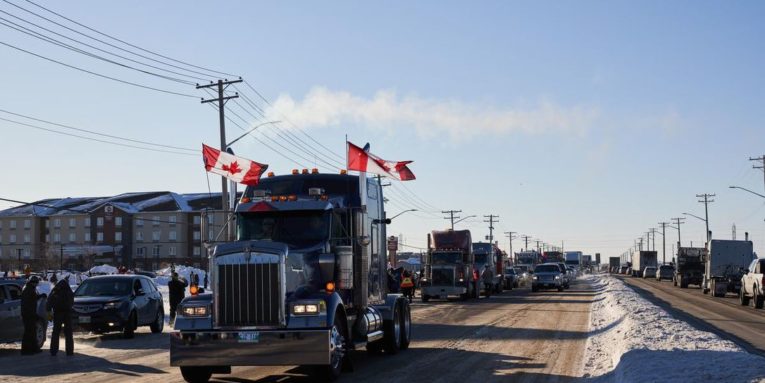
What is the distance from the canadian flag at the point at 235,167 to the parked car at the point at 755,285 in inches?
1071

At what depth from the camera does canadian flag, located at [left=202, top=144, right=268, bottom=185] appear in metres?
17.0

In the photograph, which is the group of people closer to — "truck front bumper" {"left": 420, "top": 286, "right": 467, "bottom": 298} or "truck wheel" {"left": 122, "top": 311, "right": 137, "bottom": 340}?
"truck wheel" {"left": 122, "top": 311, "right": 137, "bottom": 340}

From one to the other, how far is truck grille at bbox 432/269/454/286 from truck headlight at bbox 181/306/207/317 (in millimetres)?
34554

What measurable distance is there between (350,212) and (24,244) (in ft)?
454

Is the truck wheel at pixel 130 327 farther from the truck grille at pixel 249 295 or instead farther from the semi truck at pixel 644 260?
the semi truck at pixel 644 260

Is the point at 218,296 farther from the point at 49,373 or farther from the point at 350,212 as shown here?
the point at 49,373

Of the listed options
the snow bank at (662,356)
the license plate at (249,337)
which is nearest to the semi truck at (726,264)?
the snow bank at (662,356)

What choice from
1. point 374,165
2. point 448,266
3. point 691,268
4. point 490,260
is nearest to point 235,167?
point 374,165

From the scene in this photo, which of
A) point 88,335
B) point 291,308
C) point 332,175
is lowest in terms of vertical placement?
point 88,335

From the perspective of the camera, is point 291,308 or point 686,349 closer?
point 291,308

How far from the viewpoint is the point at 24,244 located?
140625 mm

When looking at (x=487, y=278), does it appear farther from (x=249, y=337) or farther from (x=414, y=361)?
(x=249, y=337)

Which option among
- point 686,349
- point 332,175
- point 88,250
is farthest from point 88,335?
point 88,250

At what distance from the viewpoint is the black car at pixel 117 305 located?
74.9ft
